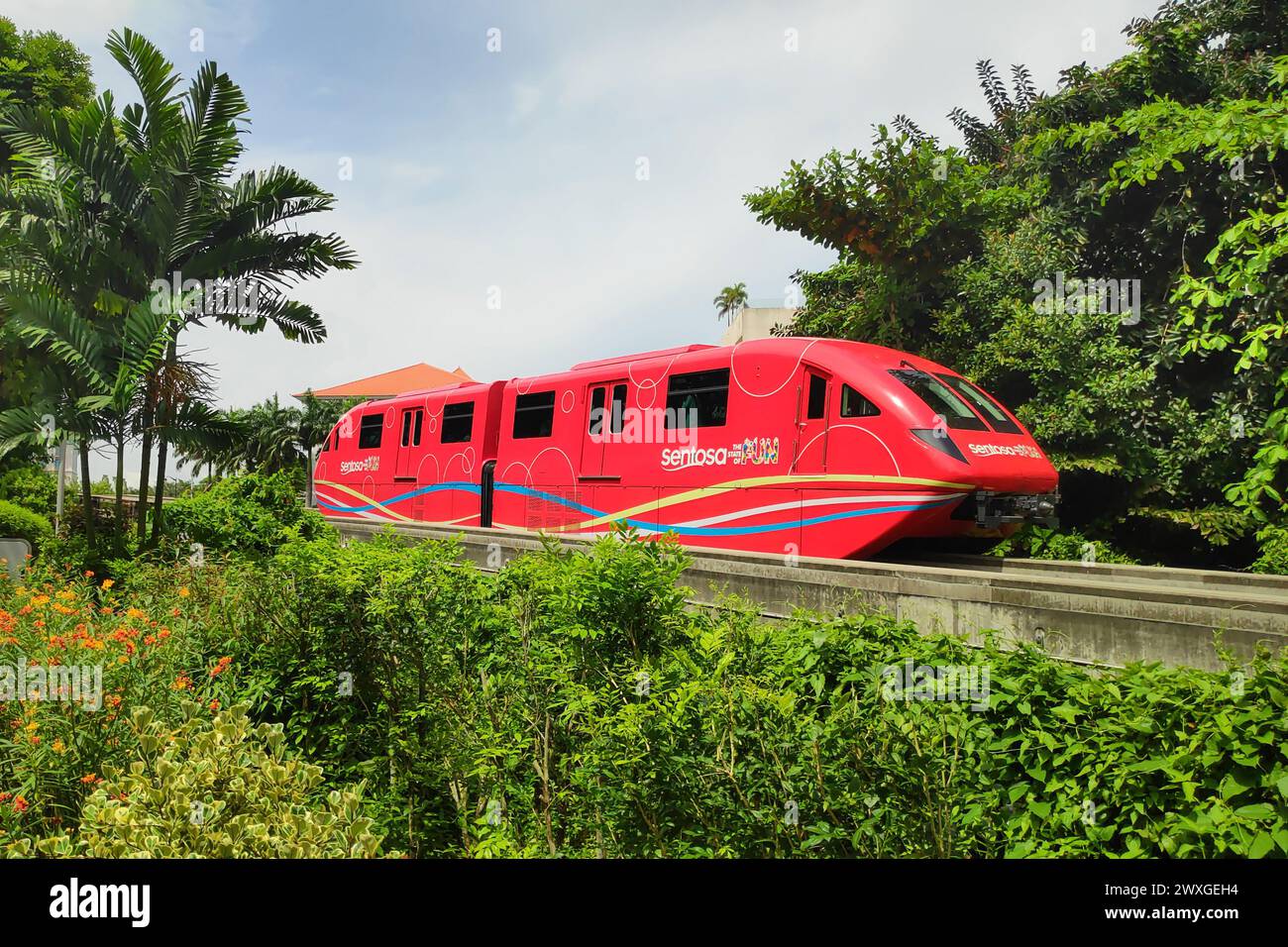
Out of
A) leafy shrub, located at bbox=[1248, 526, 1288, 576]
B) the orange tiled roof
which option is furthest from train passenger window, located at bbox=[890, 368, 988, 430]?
the orange tiled roof

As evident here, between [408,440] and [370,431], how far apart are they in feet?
6.95

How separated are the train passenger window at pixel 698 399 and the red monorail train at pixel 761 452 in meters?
0.02

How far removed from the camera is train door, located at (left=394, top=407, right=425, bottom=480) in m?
18.9

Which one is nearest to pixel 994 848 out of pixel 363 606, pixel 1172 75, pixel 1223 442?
pixel 363 606

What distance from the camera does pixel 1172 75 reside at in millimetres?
17328

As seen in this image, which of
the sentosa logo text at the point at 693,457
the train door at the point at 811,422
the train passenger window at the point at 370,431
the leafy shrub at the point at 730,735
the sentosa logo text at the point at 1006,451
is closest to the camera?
the leafy shrub at the point at 730,735

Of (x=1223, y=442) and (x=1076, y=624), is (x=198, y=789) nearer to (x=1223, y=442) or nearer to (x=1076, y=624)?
(x=1076, y=624)

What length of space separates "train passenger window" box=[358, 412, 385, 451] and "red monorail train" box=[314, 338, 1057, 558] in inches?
175

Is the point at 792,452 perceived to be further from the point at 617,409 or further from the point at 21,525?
the point at 21,525

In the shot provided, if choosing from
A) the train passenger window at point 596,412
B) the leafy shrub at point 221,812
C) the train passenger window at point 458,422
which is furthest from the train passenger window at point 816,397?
the train passenger window at point 458,422

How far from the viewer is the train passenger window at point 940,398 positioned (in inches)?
412

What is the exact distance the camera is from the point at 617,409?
13.8 metres

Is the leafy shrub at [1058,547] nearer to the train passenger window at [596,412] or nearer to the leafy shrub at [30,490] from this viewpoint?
the train passenger window at [596,412]

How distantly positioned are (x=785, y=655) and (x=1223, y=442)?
42.2ft
